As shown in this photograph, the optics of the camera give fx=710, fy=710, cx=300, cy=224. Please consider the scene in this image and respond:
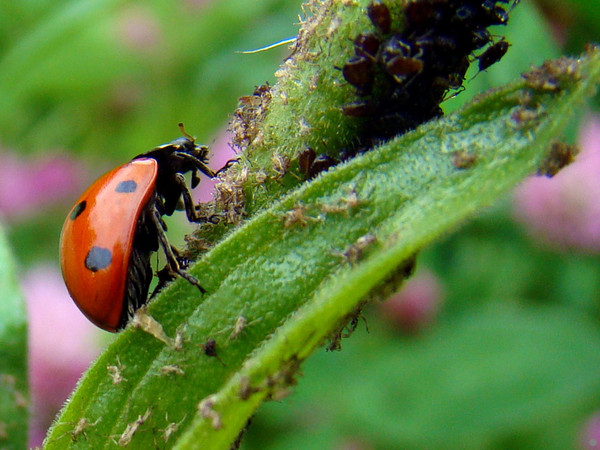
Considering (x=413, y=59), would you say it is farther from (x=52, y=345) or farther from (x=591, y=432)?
(x=52, y=345)

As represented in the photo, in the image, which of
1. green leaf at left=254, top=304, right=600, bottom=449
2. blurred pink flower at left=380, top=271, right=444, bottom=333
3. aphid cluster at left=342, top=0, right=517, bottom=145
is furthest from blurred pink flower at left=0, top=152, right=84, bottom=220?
aphid cluster at left=342, top=0, right=517, bottom=145

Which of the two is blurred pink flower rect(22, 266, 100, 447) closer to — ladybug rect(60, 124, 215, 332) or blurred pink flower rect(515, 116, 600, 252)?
ladybug rect(60, 124, 215, 332)

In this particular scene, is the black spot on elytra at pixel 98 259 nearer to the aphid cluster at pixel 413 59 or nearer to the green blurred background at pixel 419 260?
the aphid cluster at pixel 413 59

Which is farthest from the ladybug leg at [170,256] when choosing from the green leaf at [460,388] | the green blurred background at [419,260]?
the green leaf at [460,388]

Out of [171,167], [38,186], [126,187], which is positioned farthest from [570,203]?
[38,186]

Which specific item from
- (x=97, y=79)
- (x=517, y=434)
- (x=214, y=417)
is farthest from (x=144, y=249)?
(x=97, y=79)
